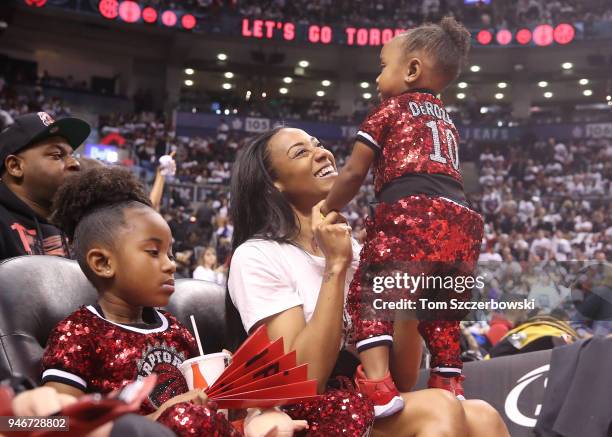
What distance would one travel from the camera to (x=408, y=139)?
2.12 meters

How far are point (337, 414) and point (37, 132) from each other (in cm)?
145

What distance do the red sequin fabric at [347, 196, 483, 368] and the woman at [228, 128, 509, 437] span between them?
57 millimetres

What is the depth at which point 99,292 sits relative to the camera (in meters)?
1.57

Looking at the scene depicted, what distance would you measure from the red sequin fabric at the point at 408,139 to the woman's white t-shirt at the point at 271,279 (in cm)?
53

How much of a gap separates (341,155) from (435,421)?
60.7 feet

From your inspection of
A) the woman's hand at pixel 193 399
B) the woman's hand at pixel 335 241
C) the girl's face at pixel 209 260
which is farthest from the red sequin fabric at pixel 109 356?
the girl's face at pixel 209 260

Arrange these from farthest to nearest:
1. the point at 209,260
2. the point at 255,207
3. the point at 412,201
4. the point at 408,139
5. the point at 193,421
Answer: the point at 209,260 < the point at 408,139 < the point at 412,201 < the point at 255,207 < the point at 193,421

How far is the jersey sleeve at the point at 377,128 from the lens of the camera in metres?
2.14

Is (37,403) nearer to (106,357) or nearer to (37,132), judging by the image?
(106,357)

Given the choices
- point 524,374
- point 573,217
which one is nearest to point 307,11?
point 573,217

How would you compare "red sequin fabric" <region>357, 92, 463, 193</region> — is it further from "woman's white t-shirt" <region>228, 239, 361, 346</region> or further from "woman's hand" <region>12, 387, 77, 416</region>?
"woman's hand" <region>12, 387, 77, 416</region>

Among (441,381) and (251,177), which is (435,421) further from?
(251,177)

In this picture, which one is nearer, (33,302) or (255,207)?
(33,302)

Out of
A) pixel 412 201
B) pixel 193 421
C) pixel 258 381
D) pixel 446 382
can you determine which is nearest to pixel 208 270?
pixel 412 201
